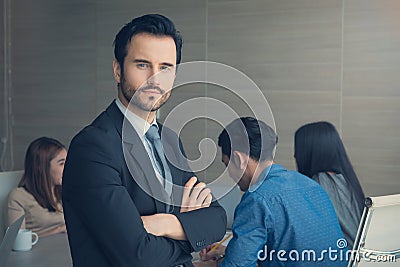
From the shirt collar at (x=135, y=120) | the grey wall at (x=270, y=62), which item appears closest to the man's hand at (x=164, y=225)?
the shirt collar at (x=135, y=120)

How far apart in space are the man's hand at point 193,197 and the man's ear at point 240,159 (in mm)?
945

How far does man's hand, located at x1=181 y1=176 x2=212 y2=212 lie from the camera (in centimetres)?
144

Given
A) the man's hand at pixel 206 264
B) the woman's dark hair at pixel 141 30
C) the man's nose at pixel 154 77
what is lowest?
the man's hand at pixel 206 264

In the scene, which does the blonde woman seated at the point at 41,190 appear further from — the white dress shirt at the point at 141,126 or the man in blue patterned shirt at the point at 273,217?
the white dress shirt at the point at 141,126

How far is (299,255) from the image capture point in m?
2.21

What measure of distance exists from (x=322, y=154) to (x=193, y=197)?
5.24ft

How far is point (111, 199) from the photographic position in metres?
1.26

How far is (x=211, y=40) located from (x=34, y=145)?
1.44 m

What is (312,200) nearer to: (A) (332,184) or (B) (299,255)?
(B) (299,255)

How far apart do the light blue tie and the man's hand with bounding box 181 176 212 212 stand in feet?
0.18

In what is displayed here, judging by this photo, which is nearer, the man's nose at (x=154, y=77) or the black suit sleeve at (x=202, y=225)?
the man's nose at (x=154, y=77)

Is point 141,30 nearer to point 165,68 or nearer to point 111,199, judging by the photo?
point 165,68

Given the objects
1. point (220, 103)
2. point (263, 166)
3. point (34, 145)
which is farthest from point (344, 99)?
point (34, 145)

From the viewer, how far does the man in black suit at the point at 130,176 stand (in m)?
1.26
